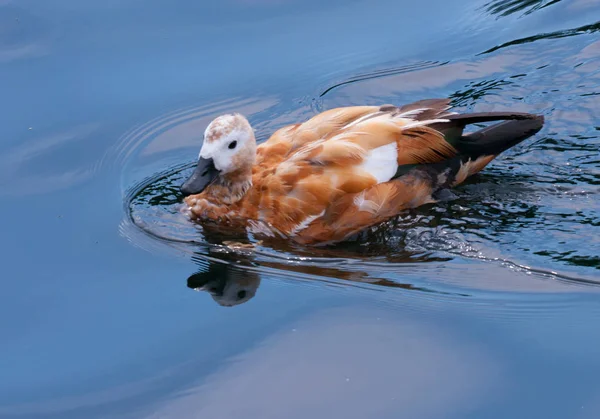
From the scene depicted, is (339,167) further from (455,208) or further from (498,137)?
(498,137)

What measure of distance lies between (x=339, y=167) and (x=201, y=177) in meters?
1.12

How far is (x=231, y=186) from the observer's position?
7656mm

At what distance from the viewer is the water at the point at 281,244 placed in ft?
18.1

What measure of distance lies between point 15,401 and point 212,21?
5.54 m

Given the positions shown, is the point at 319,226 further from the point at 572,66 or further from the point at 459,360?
the point at 572,66

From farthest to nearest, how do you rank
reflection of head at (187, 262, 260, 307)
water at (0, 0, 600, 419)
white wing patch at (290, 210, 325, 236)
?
white wing patch at (290, 210, 325, 236) < reflection of head at (187, 262, 260, 307) < water at (0, 0, 600, 419)

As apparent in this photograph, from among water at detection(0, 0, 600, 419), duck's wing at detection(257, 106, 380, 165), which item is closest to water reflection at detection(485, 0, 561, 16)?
water at detection(0, 0, 600, 419)

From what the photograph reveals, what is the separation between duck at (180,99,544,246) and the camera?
7.24m

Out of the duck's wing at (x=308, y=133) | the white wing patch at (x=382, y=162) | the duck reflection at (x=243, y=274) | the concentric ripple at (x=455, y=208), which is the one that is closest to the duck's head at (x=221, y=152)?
the duck's wing at (x=308, y=133)

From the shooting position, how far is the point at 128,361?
5801 mm

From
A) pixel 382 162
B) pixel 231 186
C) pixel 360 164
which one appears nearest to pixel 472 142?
pixel 382 162

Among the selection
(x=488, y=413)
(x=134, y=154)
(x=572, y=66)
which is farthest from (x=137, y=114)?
(x=488, y=413)

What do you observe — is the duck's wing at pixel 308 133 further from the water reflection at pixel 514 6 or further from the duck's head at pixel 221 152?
the water reflection at pixel 514 6

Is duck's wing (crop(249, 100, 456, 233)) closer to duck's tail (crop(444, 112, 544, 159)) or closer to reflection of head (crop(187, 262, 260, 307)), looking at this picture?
duck's tail (crop(444, 112, 544, 159))
